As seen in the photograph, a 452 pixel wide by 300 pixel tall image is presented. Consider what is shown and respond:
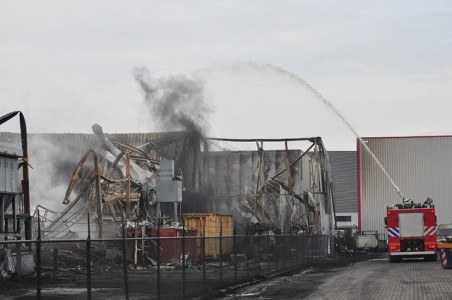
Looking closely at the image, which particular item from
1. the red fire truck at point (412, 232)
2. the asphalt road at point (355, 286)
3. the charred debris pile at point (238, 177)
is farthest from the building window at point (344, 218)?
the asphalt road at point (355, 286)

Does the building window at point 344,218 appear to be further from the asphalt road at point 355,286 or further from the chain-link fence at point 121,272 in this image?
the asphalt road at point 355,286

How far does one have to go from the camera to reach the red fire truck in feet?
160

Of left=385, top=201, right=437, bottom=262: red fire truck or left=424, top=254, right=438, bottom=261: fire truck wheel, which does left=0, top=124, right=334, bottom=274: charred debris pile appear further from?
left=424, top=254, right=438, bottom=261: fire truck wheel

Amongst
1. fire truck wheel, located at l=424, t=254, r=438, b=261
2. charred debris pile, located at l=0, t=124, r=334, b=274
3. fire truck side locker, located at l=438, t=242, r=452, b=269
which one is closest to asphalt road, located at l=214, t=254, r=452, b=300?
fire truck side locker, located at l=438, t=242, r=452, b=269

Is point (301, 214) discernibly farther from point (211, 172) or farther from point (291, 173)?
point (211, 172)

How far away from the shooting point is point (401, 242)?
48.8 metres

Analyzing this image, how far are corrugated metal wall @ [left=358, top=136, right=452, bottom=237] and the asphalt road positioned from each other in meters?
36.3

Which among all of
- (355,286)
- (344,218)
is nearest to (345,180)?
(344,218)

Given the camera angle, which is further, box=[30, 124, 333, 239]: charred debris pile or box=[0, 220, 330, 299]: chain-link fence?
box=[30, 124, 333, 239]: charred debris pile

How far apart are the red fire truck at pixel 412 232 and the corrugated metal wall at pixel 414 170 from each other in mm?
23984

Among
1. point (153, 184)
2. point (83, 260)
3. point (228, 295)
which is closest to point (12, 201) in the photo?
point (83, 260)

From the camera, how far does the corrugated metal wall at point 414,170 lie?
73.4 metres

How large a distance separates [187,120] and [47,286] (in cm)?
4745

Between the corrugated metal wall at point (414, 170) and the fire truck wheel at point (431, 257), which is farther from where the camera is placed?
the corrugated metal wall at point (414, 170)
